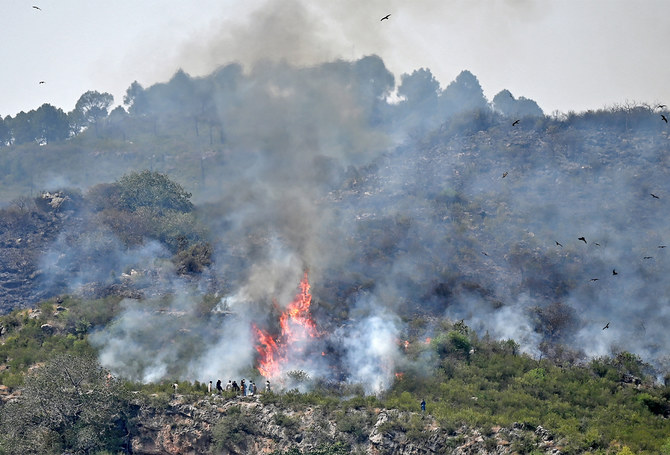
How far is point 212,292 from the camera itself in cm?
7175

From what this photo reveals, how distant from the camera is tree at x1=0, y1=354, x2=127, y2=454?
2023 inches

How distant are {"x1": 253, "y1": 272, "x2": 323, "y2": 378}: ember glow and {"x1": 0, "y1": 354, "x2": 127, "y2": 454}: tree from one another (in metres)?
10.8

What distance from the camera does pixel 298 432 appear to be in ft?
169

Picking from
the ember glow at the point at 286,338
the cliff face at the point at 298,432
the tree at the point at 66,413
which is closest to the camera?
the cliff face at the point at 298,432

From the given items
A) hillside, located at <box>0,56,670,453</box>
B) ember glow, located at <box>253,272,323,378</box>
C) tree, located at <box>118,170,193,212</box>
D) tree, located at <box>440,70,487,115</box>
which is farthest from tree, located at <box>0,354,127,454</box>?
tree, located at <box>440,70,487,115</box>

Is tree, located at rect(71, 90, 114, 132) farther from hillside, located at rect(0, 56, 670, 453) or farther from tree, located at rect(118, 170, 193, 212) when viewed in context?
tree, located at rect(118, 170, 193, 212)

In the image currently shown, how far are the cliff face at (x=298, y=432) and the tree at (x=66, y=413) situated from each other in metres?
2.37

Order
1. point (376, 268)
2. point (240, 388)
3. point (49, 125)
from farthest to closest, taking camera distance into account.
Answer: point (49, 125) → point (376, 268) → point (240, 388)

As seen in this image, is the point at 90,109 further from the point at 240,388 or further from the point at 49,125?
the point at 240,388

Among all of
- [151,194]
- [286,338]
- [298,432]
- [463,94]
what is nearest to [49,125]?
[151,194]

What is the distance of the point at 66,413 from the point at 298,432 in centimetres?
1486

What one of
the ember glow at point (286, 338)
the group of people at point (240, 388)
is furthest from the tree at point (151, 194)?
the group of people at point (240, 388)

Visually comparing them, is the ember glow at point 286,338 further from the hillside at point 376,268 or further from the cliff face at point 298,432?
the cliff face at point 298,432

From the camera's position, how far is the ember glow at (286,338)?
198 ft
